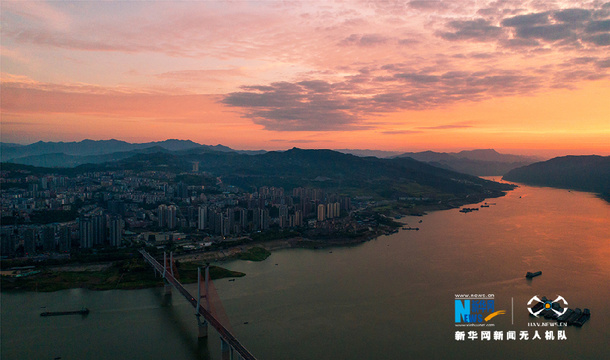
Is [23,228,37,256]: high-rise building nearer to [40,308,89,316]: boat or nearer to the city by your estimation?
the city

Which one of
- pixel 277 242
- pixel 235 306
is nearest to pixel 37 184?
pixel 277 242

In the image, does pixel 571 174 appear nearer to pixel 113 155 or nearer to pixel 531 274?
pixel 531 274

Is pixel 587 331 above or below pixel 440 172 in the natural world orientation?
below

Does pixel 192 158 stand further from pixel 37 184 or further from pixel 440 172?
pixel 440 172

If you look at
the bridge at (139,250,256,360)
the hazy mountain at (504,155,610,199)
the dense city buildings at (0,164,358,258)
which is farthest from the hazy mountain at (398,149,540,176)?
the bridge at (139,250,256,360)

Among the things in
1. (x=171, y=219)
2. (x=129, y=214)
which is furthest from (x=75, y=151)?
(x=171, y=219)
